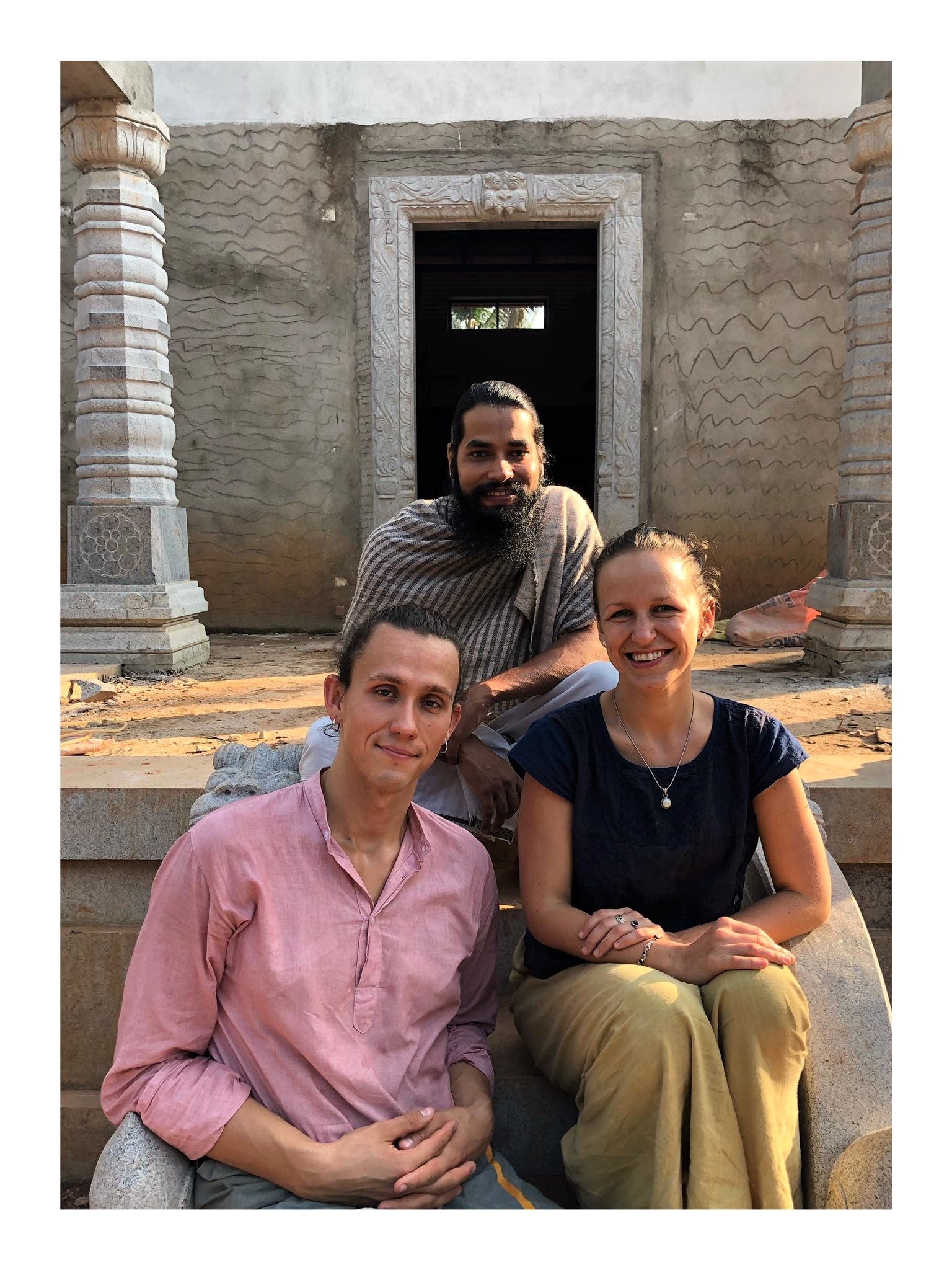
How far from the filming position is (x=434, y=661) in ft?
6.04

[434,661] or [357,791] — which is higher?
[434,661]

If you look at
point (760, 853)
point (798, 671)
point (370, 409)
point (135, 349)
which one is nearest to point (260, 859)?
point (760, 853)

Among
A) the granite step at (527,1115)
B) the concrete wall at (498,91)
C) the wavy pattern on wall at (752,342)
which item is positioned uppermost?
the concrete wall at (498,91)

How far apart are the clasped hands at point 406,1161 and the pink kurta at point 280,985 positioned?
2.5 inches

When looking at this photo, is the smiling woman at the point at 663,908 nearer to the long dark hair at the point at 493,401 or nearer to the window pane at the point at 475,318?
the long dark hair at the point at 493,401

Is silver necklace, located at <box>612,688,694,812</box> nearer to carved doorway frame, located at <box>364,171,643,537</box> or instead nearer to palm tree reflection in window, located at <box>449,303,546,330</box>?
carved doorway frame, located at <box>364,171,643,537</box>

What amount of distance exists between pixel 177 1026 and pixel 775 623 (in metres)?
6.17

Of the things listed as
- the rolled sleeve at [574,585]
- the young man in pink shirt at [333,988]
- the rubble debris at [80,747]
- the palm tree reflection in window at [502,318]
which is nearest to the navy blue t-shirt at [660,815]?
the young man in pink shirt at [333,988]

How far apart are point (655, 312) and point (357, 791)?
6.98 meters

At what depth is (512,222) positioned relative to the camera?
25.7ft

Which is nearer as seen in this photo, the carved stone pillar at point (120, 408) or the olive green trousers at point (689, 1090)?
the olive green trousers at point (689, 1090)

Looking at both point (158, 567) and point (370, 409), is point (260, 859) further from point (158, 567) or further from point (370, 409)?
point (370, 409)

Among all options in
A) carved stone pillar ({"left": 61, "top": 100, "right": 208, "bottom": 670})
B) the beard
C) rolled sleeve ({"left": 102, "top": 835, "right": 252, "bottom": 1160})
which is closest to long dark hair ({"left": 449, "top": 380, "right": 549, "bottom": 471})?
the beard

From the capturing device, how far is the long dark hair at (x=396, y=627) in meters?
1.87
